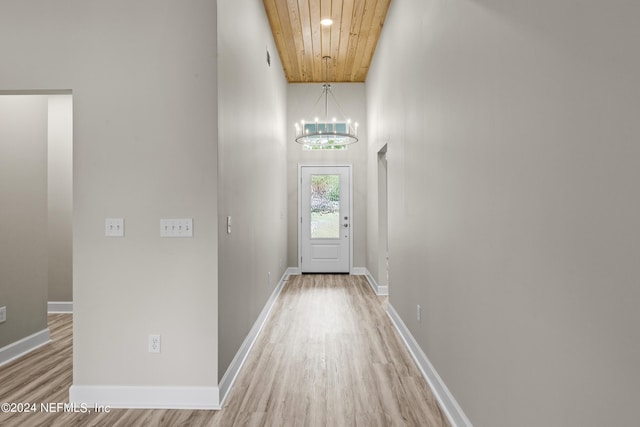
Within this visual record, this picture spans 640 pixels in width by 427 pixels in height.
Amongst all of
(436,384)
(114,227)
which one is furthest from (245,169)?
(436,384)

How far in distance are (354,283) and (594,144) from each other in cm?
532

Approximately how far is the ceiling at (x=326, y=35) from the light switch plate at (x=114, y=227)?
3.03m

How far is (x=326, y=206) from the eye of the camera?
6926 mm

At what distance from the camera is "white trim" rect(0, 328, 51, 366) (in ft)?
10.2

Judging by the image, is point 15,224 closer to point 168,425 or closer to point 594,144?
point 168,425

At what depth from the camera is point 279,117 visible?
231 inches

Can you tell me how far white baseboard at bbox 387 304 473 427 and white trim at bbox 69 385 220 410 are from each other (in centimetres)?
145

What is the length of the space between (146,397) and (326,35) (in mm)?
4573

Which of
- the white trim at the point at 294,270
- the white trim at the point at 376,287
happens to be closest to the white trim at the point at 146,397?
the white trim at the point at 376,287

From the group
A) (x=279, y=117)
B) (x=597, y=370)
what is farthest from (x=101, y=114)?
(x=279, y=117)

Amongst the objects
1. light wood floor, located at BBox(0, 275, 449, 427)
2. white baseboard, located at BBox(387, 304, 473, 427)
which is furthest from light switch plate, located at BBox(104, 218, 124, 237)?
white baseboard, located at BBox(387, 304, 473, 427)

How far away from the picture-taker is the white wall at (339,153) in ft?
22.5

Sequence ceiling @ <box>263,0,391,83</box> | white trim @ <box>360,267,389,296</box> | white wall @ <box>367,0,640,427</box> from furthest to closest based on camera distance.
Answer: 1. white trim @ <box>360,267,389,296</box>
2. ceiling @ <box>263,0,391,83</box>
3. white wall @ <box>367,0,640,427</box>

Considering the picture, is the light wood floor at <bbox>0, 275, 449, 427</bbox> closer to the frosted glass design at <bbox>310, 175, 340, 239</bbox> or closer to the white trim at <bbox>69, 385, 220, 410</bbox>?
the white trim at <bbox>69, 385, 220, 410</bbox>
